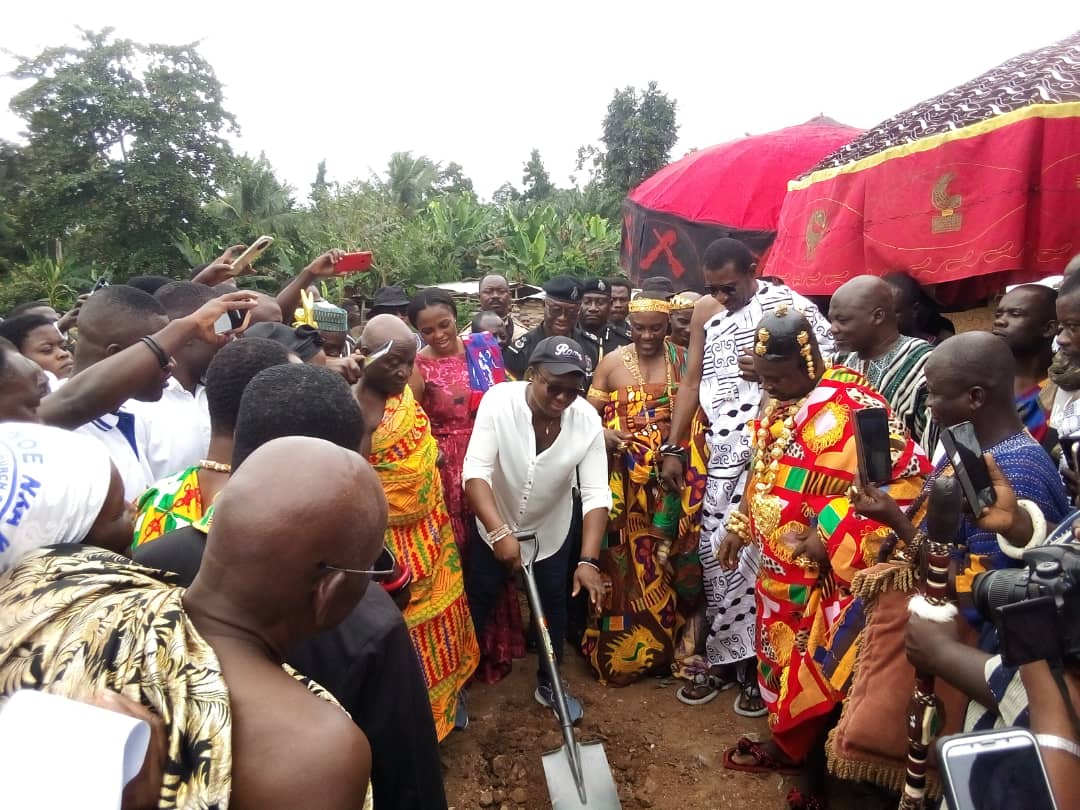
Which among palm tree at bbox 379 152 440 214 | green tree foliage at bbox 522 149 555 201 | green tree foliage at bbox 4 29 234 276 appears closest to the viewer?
green tree foliage at bbox 4 29 234 276

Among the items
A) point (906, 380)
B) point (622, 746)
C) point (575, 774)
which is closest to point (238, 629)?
point (575, 774)

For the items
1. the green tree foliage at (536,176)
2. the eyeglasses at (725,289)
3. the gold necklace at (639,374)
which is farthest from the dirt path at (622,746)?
the green tree foliage at (536,176)

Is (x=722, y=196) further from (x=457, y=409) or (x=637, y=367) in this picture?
(x=457, y=409)

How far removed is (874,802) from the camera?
9.36ft

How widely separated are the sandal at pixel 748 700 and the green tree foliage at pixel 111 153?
18218 millimetres

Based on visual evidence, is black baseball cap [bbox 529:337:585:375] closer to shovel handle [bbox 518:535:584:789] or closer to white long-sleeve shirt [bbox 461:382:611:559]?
white long-sleeve shirt [bbox 461:382:611:559]

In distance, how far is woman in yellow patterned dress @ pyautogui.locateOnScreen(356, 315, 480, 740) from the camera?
2.92 metres

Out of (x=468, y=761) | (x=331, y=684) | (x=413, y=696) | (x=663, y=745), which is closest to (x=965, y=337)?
(x=413, y=696)

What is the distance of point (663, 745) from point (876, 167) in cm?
324

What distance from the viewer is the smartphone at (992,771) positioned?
888mm

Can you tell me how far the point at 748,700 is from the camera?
3.69 metres

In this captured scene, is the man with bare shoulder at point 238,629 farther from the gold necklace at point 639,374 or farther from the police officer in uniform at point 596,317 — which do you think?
the police officer in uniform at point 596,317

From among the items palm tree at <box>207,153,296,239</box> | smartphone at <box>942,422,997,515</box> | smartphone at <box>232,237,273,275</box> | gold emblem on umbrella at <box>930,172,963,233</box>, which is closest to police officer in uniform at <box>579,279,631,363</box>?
gold emblem on umbrella at <box>930,172,963,233</box>

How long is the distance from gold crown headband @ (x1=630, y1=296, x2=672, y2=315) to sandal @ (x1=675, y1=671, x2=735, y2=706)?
203 cm
